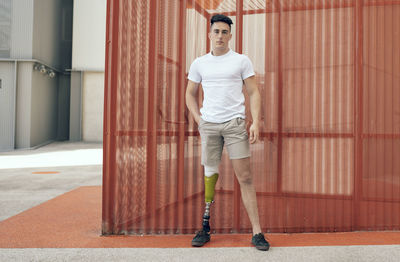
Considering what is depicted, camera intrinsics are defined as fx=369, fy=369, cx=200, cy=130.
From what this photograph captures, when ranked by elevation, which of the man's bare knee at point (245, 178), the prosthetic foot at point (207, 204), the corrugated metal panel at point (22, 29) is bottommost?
the prosthetic foot at point (207, 204)

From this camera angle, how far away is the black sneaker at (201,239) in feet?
10.1

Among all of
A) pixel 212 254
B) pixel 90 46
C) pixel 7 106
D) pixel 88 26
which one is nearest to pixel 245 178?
pixel 212 254

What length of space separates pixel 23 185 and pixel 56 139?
14.1 metres

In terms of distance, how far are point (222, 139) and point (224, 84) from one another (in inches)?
18.8

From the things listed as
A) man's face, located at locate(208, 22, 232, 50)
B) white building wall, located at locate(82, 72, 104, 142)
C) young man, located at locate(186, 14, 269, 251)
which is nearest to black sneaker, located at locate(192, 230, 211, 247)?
young man, located at locate(186, 14, 269, 251)

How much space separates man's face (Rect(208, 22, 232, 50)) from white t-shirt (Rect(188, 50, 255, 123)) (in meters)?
0.10

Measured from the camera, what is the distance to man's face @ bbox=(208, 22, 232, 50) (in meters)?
3.01

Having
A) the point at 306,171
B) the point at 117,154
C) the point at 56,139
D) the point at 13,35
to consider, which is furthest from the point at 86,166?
the point at 56,139

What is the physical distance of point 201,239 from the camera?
3109 millimetres

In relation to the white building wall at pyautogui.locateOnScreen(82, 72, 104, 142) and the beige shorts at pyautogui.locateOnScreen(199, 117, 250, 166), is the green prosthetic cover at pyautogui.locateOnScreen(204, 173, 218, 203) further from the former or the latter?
the white building wall at pyautogui.locateOnScreen(82, 72, 104, 142)

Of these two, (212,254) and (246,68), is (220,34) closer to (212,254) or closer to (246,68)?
(246,68)

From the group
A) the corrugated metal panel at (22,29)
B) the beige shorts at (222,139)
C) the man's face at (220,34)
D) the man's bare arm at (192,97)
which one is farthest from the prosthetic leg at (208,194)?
the corrugated metal panel at (22,29)

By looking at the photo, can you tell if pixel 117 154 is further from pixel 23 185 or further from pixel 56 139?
pixel 56 139

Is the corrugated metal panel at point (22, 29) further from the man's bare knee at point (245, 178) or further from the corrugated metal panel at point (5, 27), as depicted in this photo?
the man's bare knee at point (245, 178)
